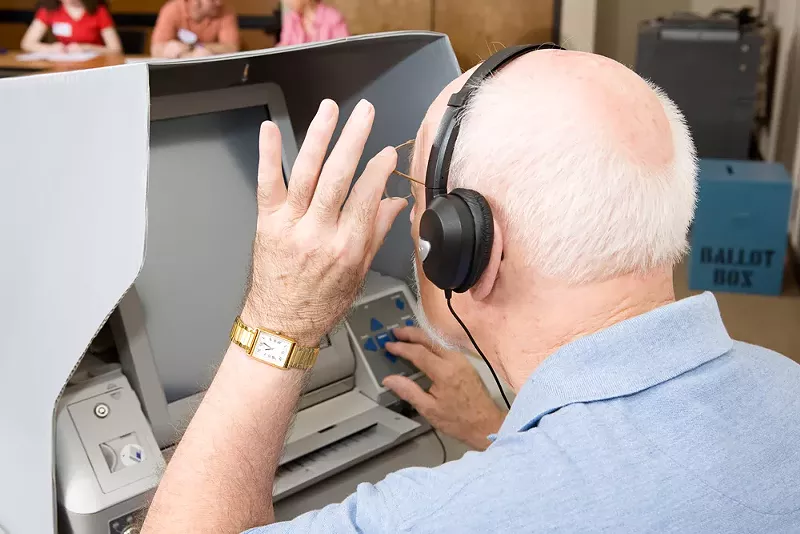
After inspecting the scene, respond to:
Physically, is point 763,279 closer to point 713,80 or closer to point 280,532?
point 713,80

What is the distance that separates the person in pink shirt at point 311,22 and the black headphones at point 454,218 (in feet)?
8.94

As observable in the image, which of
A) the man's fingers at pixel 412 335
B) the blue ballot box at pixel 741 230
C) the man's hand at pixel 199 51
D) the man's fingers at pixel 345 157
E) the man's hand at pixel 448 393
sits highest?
the man's fingers at pixel 345 157

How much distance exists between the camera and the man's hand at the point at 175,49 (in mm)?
3578

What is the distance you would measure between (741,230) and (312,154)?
305 cm

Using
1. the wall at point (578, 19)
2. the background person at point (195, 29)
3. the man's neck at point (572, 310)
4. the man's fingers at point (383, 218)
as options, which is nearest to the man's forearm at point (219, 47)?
the background person at point (195, 29)

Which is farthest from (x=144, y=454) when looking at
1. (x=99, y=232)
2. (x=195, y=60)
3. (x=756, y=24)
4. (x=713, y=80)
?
(x=756, y=24)

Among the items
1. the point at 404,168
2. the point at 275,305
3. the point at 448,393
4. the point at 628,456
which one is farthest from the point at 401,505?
the point at 448,393

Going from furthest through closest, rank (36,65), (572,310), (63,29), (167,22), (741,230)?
(63,29) < (167,22) < (741,230) < (36,65) < (572,310)

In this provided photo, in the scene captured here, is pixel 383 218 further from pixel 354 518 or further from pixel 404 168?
pixel 354 518

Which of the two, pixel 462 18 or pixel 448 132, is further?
pixel 462 18

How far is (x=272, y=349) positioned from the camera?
33.1 inches

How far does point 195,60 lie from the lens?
2.84 feet

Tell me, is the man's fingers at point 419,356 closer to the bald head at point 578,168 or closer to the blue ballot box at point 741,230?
the bald head at point 578,168

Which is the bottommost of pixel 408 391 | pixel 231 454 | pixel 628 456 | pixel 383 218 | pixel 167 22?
pixel 408 391
